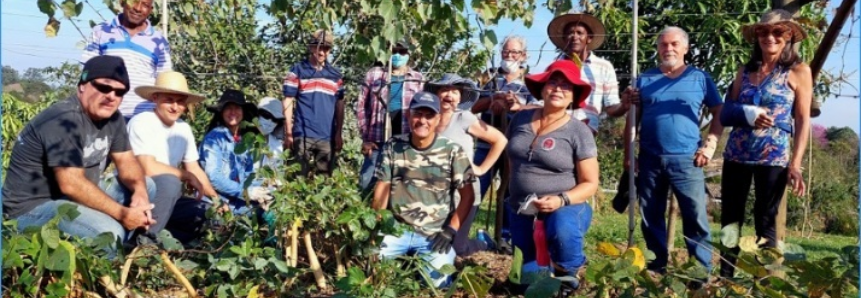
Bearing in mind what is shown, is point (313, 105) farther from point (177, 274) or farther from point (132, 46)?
point (177, 274)

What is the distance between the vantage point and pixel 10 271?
3193 mm

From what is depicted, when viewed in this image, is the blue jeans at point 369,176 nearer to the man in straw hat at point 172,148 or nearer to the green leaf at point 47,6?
the man in straw hat at point 172,148

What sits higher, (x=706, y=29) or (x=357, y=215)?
(x=706, y=29)

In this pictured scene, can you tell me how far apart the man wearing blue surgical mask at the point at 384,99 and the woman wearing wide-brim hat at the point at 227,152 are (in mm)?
736

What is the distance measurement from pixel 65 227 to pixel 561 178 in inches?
83.0

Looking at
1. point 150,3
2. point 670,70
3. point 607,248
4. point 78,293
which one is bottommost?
point 78,293

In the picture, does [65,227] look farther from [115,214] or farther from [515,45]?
[515,45]

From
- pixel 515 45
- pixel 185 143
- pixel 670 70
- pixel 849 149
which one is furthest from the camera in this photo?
pixel 849 149

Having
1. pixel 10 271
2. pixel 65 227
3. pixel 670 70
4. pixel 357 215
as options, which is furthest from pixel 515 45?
pixel 10 271

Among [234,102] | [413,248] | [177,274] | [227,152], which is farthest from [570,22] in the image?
[177,274]

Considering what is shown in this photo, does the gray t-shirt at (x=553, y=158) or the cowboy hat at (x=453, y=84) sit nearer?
the gray t-shirt at (x=553, y=158)

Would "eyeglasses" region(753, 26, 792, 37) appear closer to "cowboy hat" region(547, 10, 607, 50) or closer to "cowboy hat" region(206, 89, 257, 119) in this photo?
"cowboy hat" region(547, 10, 607, 50)

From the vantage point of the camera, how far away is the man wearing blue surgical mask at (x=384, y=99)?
Result: 5.43 meters

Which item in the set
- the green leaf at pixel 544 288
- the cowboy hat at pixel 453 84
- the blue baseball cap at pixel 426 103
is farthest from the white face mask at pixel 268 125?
the green leaf at pixel 544 288
